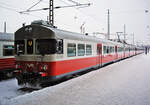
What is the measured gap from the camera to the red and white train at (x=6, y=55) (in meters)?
9.07

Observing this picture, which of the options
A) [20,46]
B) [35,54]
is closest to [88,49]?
[35,54]

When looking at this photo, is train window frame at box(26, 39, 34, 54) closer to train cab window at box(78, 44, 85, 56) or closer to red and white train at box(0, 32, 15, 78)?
red and white train at box(0, 32, 15, 78)

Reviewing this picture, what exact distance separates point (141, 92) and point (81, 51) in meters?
4.45

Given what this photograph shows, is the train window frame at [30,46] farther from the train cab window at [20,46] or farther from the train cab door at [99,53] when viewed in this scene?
the train cab door at [99,53]

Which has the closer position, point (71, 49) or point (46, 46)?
point (46, 46)

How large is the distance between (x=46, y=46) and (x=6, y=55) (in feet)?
12.6

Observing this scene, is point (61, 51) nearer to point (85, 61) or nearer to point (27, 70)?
point (27, 70)

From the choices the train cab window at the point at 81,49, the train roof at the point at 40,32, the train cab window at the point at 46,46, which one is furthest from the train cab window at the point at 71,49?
the train cab window at the point at 46,46

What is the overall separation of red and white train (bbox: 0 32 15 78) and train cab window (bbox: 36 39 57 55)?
10.8 feet

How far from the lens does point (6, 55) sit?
30.7 feet

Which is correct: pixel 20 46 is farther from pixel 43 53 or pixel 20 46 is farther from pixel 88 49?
pixel 88 49

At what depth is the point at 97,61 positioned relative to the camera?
12.3m

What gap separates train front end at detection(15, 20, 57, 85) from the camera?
6770 mm

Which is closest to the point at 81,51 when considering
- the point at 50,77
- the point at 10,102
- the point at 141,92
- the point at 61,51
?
the point at 61,51
